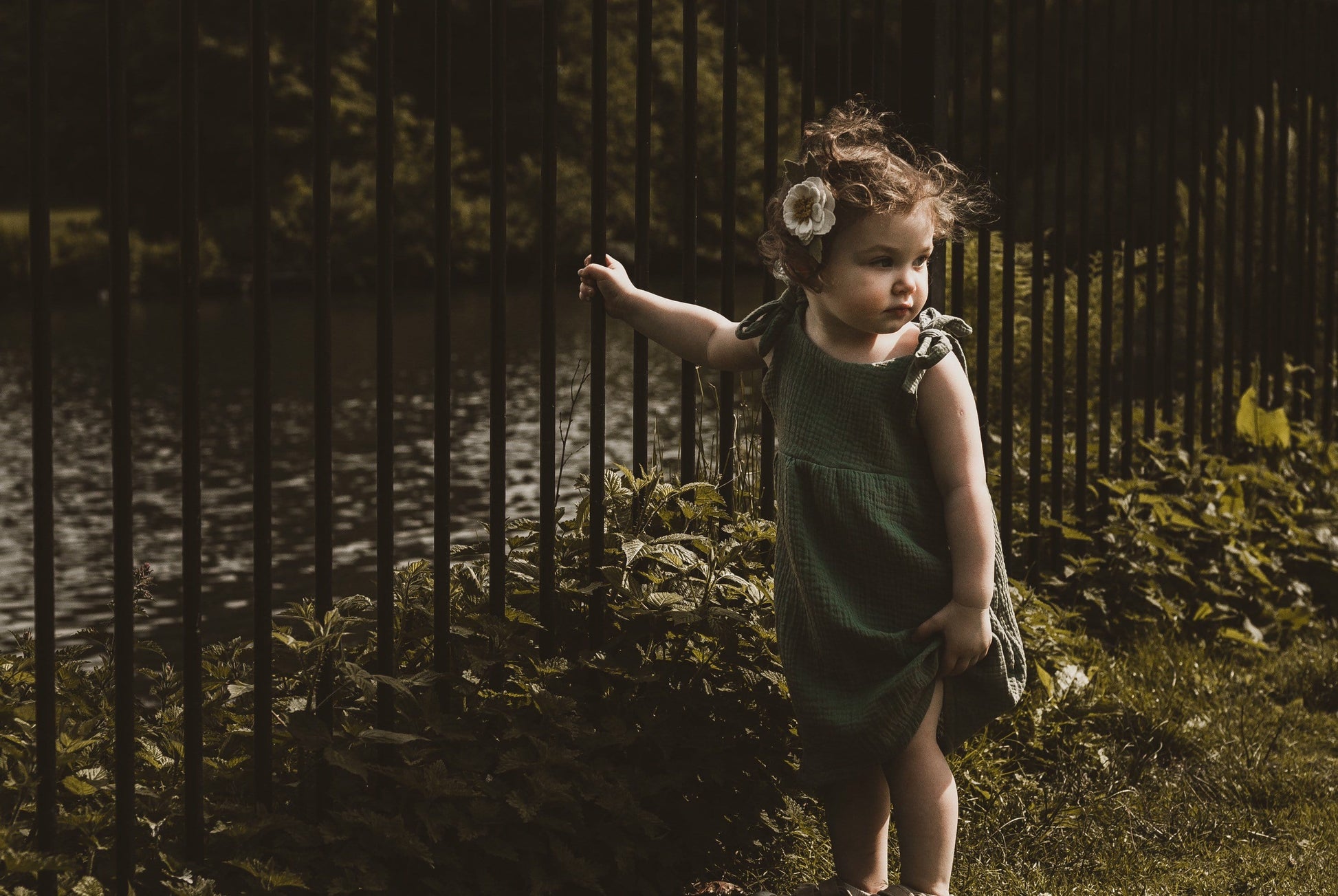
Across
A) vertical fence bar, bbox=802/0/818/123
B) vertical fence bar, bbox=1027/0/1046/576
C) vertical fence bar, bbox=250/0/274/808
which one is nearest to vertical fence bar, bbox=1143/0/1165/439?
vertical fence bar, bbox=1027/0/1046/576

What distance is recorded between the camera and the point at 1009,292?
4.63 metres

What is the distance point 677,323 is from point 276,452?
10.0 m

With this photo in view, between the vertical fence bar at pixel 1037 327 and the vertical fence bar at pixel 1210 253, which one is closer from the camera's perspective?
the vertical fence bar at pixel 1037 327

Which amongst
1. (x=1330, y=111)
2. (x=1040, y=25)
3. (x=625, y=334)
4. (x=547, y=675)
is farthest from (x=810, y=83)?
(x=625, y=334)

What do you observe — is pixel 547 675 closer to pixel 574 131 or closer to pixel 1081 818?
pixel 1081 818

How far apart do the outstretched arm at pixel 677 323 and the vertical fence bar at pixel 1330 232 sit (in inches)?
166

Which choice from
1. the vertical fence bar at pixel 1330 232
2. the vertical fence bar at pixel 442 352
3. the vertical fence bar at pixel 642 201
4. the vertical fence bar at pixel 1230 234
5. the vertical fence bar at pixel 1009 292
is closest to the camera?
the vertical fence bar at pixel 442 352

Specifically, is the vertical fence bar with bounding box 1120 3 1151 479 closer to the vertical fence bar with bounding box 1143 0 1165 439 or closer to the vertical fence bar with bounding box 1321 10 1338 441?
the vertical fence bar with bounding box 1143 0 1165 439

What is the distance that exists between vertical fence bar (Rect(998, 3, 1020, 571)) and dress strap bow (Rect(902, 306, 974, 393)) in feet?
4.93

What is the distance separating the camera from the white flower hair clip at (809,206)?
259 centimetres

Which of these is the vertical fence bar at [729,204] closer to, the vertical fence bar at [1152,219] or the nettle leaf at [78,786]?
the nettle leaf at [78,786]

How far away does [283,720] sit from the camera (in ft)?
9.02

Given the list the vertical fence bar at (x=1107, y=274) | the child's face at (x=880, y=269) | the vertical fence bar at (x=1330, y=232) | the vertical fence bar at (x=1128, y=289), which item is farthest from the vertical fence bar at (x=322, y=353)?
the vertical fence bar at (x=1330, y=232)

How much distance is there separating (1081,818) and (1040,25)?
7.99 feet
